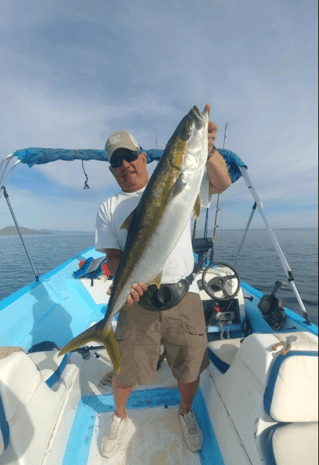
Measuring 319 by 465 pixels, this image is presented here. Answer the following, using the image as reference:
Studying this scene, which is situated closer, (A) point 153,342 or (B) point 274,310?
(A) point 153,342

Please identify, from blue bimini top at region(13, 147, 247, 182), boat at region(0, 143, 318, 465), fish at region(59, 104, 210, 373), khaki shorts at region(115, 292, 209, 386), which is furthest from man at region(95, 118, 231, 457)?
blue bimini top at region(13, 147, 247, 182)

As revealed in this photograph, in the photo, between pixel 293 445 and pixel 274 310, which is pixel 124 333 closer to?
pixel 293 445

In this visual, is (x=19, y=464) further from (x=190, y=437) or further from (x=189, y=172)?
(x=189, y=172)

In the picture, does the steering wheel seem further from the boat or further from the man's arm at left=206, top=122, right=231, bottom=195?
the man's arm at left=206, top=122, right=231, bottom=195

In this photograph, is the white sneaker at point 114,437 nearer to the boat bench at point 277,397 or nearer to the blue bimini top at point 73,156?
the boat bench at point 277,397

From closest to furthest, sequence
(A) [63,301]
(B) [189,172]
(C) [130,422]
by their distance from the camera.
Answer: (B) [189,172]
(C) [130,422]
(A) [63,301]

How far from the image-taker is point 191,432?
8.68ft

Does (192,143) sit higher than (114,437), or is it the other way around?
(192,143)

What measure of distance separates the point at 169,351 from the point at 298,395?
1.64m

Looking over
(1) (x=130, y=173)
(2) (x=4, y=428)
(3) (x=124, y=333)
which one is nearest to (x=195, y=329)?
(3) (x=124, y=333)

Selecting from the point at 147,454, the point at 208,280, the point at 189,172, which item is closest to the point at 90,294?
the point at 208,280

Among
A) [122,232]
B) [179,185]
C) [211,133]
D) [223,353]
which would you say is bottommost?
[223,353]

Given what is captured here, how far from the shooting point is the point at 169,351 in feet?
8.79

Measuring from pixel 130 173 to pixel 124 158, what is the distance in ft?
0.59
